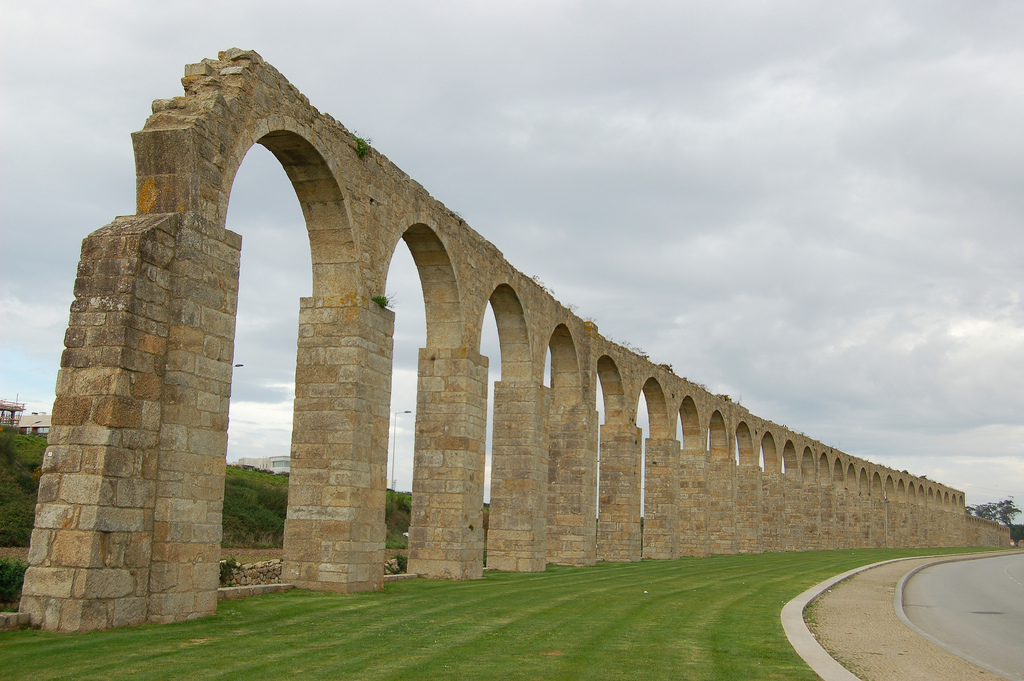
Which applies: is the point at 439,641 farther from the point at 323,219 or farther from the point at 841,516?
the point at 841,516

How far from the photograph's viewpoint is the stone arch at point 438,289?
49.5ft

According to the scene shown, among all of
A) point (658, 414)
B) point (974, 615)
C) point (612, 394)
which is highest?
point (612, 394)

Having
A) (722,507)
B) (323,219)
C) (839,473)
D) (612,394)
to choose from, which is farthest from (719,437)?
(323,219)

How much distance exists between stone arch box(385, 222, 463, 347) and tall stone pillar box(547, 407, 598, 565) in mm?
6404

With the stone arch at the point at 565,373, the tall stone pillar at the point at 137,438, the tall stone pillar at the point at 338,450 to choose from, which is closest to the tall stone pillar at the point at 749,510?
the stone arch at the point at 565,373

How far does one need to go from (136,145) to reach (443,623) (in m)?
6.05

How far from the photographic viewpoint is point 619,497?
24.4 meters

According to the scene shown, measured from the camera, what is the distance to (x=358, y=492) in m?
11.9

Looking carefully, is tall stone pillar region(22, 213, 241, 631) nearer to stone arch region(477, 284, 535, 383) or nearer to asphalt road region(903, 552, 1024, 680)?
asphalt road region(903, 552, 1024, 680)

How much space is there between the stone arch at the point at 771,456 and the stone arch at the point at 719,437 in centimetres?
745

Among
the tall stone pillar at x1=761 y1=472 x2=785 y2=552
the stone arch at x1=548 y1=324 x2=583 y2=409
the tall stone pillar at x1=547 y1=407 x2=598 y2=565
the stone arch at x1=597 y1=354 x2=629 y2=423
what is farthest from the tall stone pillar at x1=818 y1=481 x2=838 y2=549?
the stone arch at x1=548 y1=324 x2=583 y2=409

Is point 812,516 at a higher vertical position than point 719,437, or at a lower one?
lower

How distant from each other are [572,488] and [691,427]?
11709 millimetres

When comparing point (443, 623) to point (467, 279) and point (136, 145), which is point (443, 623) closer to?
point (136, 145)
